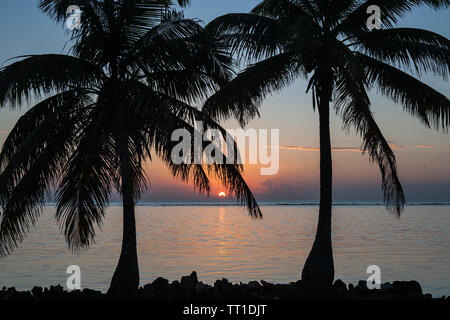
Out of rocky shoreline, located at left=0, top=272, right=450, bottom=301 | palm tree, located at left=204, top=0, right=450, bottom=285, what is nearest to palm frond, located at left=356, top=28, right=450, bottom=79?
palm tree, located at left=204, top=0, right=450, bottom=285

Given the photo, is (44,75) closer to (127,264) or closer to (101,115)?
(101,115)

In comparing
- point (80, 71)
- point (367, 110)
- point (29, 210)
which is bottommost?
point (29, 210)

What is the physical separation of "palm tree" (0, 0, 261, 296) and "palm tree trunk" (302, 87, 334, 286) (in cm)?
178

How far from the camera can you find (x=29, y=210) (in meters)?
11.1

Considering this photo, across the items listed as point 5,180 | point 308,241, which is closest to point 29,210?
point 5,180

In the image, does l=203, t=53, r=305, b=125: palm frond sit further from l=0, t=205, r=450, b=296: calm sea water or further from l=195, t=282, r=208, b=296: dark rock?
l=0, t=205, r=450, b=296: calm sea water

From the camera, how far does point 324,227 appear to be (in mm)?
12586

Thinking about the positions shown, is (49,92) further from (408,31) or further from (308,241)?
(308,241)

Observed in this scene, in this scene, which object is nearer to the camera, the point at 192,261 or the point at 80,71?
the point at 80,71

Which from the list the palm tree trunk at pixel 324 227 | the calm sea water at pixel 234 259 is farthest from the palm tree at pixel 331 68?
the calm sea water at pixel 234 259

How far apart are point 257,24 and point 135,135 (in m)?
4.51

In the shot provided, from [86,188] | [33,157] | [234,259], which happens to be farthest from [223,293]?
[234,259]

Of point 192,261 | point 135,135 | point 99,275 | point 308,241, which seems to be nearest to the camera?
point 135,135

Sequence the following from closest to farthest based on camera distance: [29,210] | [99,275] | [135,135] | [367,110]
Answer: [135,135], [29,210], [367,110], [99,275]
